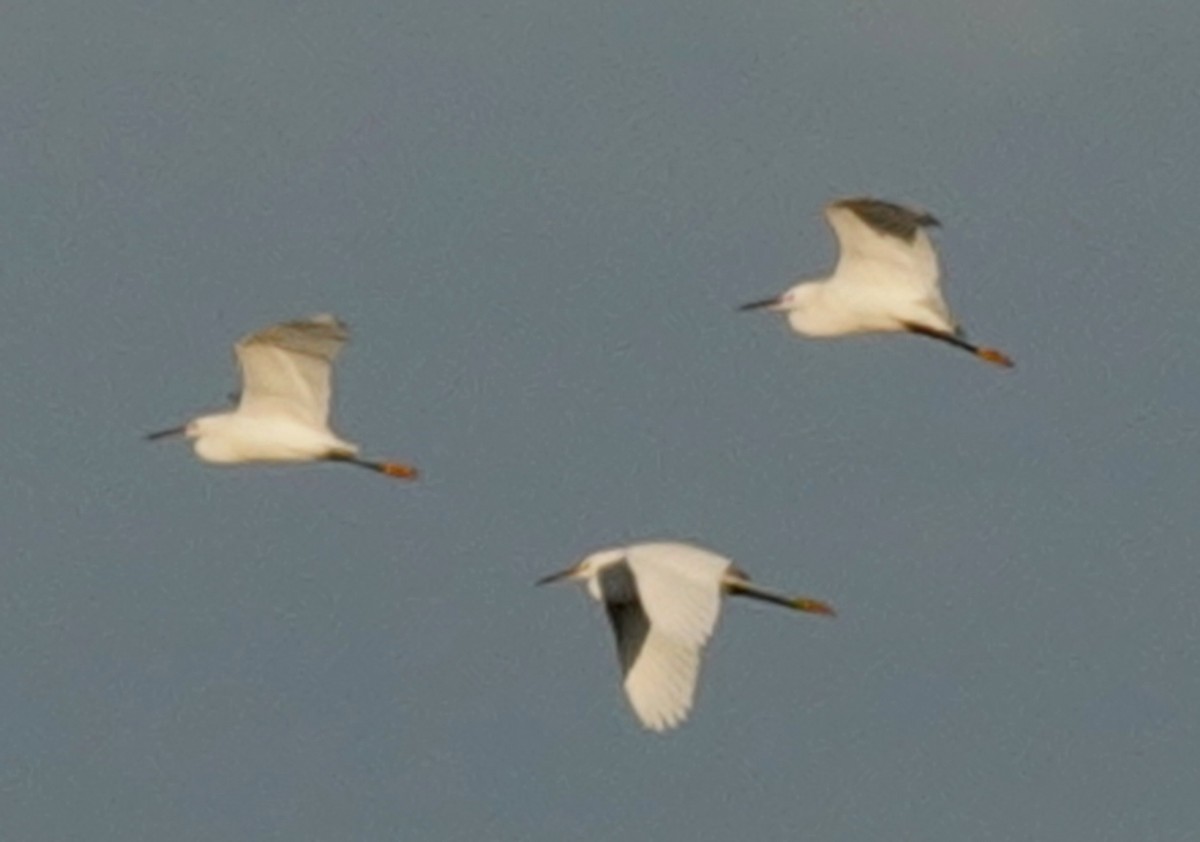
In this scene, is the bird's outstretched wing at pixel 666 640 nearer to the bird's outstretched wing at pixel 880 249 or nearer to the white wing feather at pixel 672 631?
the white wing feather at pixel 672 631

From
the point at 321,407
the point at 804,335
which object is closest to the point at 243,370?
the point at 321,407

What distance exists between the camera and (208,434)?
170 ft

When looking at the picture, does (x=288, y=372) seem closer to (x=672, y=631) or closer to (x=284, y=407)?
(x=284, y=407)

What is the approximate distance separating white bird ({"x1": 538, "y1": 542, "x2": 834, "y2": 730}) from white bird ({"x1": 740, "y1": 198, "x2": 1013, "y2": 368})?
3362 mm

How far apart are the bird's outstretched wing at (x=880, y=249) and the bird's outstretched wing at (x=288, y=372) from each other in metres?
4.11

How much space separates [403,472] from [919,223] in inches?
192

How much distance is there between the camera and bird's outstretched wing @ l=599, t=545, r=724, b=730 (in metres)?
46.2

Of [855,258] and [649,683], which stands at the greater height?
[855,258]

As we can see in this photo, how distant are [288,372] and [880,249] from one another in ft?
15.6

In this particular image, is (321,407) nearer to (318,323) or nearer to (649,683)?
(318,323)

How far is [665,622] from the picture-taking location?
46219 millimetres

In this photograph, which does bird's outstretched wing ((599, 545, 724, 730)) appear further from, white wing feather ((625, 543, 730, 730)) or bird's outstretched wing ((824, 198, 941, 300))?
bird's outstretched wing ((824, 198, 941, 300))

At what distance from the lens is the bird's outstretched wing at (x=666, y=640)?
46.2 metres

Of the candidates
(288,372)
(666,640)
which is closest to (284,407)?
(288,372)
